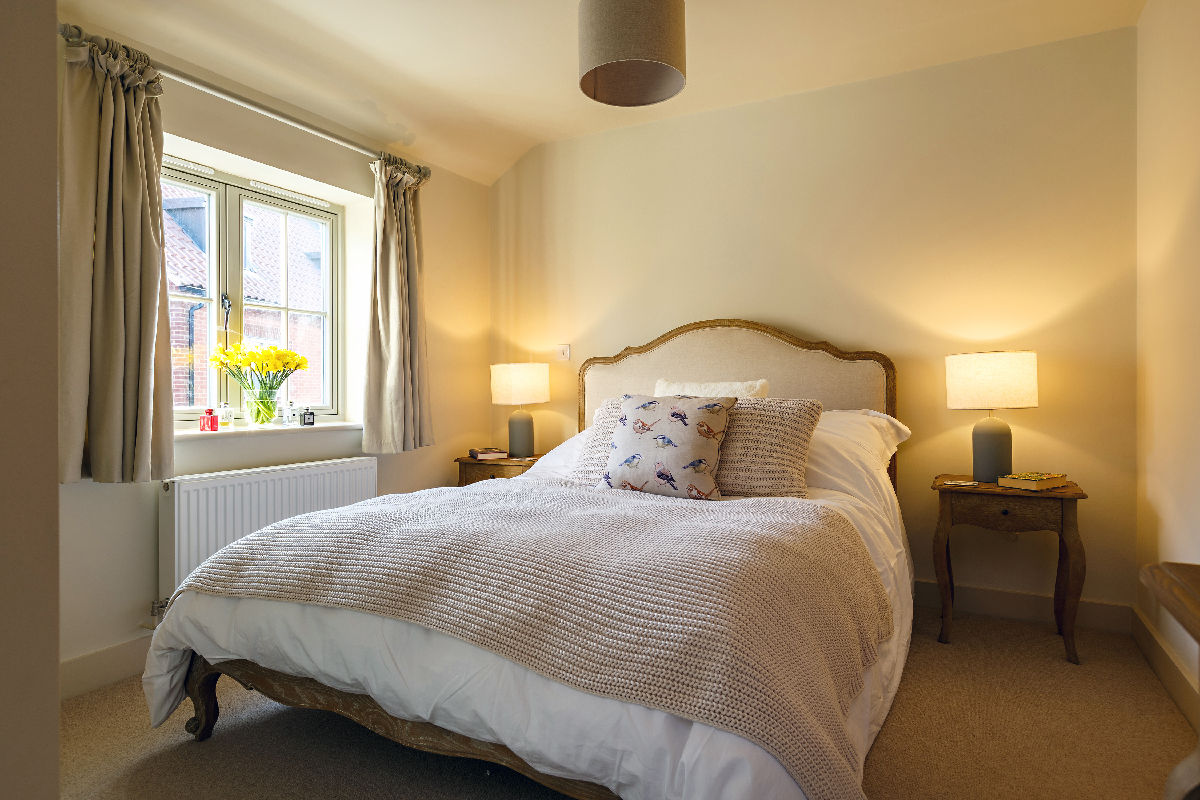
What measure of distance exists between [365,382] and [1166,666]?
3409 millimetres

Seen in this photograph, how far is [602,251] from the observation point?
3938 mm

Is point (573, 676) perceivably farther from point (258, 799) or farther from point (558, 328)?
point (558, 328)

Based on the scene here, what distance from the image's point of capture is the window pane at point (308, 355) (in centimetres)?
342

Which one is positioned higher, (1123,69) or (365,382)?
(1123,69)

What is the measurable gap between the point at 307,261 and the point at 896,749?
3321 millimetres

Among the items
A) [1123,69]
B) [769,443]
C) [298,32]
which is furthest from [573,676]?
[1123,69]

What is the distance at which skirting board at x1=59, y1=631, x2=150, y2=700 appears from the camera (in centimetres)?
230

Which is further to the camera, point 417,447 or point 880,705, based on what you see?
point 417,447

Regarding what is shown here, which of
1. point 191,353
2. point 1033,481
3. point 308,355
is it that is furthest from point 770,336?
point 191,353

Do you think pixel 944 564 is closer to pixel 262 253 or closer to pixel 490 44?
pixel 490 44

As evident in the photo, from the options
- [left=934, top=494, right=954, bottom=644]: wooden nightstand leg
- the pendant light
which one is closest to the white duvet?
[left=934, top=494, right=954, bottom=644]: wooden nightstand leg

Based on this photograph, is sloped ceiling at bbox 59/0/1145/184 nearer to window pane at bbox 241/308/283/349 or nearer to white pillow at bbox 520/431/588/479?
window pane at bbox 241/308/283/349

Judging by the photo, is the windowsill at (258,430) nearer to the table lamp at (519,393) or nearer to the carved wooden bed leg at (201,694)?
the table lamp at (519,393)

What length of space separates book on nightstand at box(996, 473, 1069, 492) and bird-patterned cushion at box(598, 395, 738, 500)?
3.78ft
